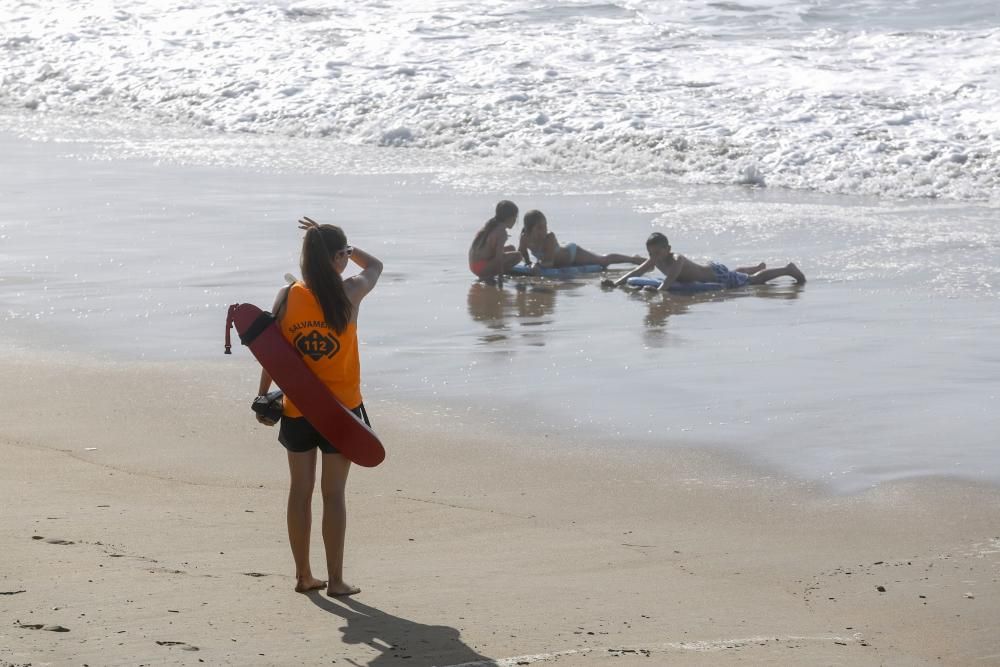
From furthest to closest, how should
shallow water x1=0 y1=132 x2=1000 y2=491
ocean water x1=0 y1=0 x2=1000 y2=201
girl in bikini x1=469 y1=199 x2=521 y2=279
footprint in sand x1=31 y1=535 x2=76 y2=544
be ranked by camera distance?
ocean water x1=0 y1=0 x2=1000 y2=201 → girl in bikini x1=469 y1=199 x2=521 y2=279 → shallow water x1=0 y1=132 x2=1000 y2=491 → footprint in sand x1=31 y1=535 x2=76 y2=544

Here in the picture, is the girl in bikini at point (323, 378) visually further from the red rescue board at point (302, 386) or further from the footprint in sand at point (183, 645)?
the footprint in sand at point (183, 645)

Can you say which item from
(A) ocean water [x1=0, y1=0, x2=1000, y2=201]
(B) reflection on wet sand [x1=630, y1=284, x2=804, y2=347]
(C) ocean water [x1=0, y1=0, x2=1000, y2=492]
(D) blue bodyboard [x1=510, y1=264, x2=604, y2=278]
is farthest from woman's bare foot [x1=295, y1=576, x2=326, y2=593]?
(A) ocean water [x1=0, y1=0, x2=1000, y2=201]

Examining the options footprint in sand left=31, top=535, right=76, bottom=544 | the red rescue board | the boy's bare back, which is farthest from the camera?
the boy's bare back

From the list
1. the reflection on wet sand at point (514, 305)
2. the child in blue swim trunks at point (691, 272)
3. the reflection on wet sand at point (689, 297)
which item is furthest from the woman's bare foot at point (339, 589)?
the child in blue swim trunks at point (691, 272)

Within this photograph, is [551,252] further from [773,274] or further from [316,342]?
[316,342]

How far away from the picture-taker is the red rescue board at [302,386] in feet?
17.0

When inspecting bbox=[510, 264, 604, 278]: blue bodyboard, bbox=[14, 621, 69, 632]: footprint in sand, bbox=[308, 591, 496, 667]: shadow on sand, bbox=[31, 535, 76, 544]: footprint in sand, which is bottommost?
bbox=[308, 591, 496, 667]: shadow on sand

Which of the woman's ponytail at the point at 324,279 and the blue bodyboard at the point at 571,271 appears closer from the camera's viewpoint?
the woman's ponytail at the point at 324,279

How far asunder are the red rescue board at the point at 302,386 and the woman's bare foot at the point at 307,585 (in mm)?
475

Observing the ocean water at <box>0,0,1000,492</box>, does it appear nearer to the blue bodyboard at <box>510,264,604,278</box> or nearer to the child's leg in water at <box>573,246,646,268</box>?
the blue bodyboard at <box>510,264,604,278</box>

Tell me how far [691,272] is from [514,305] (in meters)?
1.55

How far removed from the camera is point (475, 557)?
5.68 m

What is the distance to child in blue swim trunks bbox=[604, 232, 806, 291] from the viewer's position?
38.7ft

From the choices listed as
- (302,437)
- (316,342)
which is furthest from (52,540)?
(316,342)
